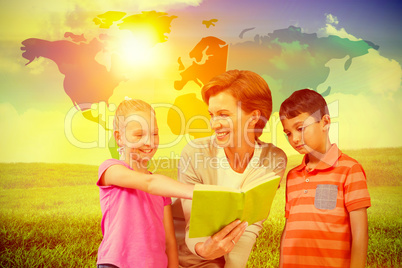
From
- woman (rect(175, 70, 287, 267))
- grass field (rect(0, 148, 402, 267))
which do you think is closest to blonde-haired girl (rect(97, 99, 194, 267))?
woman (rect(175, 70, 287, 267))

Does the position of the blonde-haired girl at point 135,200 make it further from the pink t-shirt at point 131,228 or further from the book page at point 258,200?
the book page at point 258,200

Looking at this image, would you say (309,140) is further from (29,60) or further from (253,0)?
(29,60)

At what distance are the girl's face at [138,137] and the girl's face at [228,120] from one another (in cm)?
42

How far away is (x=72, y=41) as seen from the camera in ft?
9.21

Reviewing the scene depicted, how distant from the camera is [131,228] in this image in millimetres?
1754

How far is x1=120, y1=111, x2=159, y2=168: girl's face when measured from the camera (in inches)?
74.0

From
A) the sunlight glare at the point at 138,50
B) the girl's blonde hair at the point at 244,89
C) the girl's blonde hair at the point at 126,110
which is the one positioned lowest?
the girl's blonde hair at the point at 126,110

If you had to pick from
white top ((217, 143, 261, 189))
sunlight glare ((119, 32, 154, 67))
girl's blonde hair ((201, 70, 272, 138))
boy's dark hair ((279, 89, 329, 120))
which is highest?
sunlight glare ((119, 32, 154, 67))

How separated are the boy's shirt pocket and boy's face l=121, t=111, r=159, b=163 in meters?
0.88

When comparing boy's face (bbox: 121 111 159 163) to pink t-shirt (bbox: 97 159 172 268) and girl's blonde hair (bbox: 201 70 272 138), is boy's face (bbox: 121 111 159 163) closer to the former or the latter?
pink t-shirt (bbox: 97 159 172 268)

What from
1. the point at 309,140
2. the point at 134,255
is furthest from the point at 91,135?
the point at 309,140

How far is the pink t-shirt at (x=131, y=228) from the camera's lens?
171 cm

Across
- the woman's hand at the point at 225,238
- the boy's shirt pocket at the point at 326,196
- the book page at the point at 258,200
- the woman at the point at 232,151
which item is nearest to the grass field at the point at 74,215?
the woman at the point at 232,151

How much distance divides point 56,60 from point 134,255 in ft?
5.39
